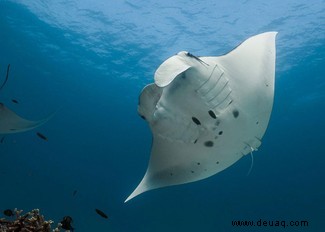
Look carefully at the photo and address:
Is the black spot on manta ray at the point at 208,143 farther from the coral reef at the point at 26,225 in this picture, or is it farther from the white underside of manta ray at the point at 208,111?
the coral reef at the point at 26,225

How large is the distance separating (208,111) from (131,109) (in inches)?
871

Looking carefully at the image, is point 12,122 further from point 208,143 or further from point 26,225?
point 208,143

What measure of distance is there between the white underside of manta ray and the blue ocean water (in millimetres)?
10576

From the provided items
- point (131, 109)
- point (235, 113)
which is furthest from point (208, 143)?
point (131, 109)

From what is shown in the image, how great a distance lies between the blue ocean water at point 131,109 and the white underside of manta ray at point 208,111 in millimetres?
10576

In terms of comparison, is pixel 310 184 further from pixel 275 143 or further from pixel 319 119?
pixel 319 119

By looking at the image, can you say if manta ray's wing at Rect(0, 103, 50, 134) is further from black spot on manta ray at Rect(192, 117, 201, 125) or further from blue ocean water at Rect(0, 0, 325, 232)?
blue ocean water at Rect(0, 0, 325, 232)

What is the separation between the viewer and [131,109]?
2595cm

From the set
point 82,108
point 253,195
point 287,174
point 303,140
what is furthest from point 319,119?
point 82,108

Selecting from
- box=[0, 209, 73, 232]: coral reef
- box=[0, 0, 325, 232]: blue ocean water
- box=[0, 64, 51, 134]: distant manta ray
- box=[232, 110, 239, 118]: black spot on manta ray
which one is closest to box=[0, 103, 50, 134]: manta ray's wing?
box=[0, 64, 51, 134]: distant manta ray

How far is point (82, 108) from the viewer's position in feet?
89.7

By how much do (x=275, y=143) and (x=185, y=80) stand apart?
26025 mm

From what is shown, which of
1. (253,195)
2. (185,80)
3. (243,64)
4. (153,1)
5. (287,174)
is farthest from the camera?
(253,195)

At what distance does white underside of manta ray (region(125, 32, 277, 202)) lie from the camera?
4.02 metres
